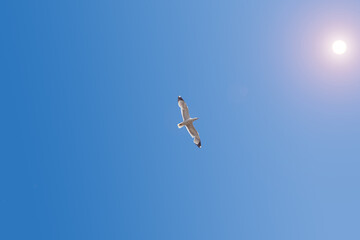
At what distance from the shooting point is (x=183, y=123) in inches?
1994

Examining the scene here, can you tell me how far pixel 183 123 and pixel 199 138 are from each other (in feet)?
13.1

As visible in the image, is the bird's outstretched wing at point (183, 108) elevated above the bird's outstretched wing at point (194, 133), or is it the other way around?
the bird's outstretched wing at point (183, 108)

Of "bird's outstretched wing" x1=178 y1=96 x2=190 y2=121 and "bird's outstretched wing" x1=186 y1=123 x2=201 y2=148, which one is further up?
"bird's outstretched wing" x1=178 y1=96 x2=190 y2=121

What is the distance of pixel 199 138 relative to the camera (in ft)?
175

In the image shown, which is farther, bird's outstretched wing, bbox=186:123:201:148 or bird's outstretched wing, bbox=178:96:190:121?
bird's outstretched wing, bbox=186:123:201:148

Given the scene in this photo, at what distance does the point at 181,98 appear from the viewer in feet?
167

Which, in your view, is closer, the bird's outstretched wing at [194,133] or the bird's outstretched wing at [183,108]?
the bird's outstretched wing at [183,108]

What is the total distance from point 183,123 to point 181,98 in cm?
325

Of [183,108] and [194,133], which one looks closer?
[183,108]

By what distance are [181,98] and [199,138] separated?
6358 mm

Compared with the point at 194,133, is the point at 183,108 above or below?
above
